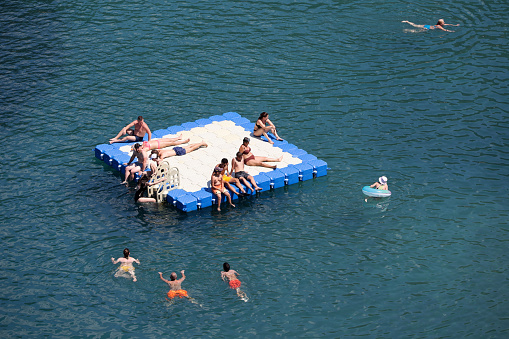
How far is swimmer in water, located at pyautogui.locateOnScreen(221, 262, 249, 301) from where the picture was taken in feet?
82.5

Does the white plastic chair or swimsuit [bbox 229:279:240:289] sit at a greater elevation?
the white plastic chair

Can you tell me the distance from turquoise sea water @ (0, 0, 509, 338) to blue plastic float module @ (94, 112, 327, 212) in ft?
1.44

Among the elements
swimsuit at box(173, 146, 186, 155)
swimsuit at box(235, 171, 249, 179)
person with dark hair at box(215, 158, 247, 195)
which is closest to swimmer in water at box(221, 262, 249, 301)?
person with dark hair at box(215, 158, 247, 195)

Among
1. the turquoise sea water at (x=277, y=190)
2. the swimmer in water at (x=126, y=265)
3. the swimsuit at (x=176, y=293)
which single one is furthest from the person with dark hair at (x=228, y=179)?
the swimsuit at (x=176, y=293)

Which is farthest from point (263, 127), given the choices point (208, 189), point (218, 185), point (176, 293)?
point (176, 293)

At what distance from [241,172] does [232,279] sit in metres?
7.41

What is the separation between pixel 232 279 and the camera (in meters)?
25.5

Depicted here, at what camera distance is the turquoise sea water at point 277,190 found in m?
24.8

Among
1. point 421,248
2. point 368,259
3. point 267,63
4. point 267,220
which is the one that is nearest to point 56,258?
point 267,220

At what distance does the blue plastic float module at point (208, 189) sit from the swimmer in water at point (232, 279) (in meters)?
5.50

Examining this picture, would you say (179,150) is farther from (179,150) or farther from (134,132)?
(134,132)

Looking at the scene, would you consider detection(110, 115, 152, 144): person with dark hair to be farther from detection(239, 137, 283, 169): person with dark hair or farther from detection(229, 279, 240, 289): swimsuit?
detection(229, 279, 240, 289): swimsuit

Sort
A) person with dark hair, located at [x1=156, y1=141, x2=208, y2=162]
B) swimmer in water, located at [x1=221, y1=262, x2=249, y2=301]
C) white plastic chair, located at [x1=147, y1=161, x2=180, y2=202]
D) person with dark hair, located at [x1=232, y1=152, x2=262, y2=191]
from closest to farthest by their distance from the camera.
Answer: swimmer in water, located at [x1=221, y1=262, x2=249, y2=301]
white plastic chair, located at [x1=147, y1=161, x2=180, y2=202]
person with dark hair, located at [x1=232, y1=152, x2=262, y2=191]
person with dark hair, located at [x1=156, y1=141, x2=208, y2=162]

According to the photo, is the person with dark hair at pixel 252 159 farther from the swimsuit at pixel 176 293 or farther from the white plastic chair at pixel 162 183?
the swimsuit at pixel 176 293
